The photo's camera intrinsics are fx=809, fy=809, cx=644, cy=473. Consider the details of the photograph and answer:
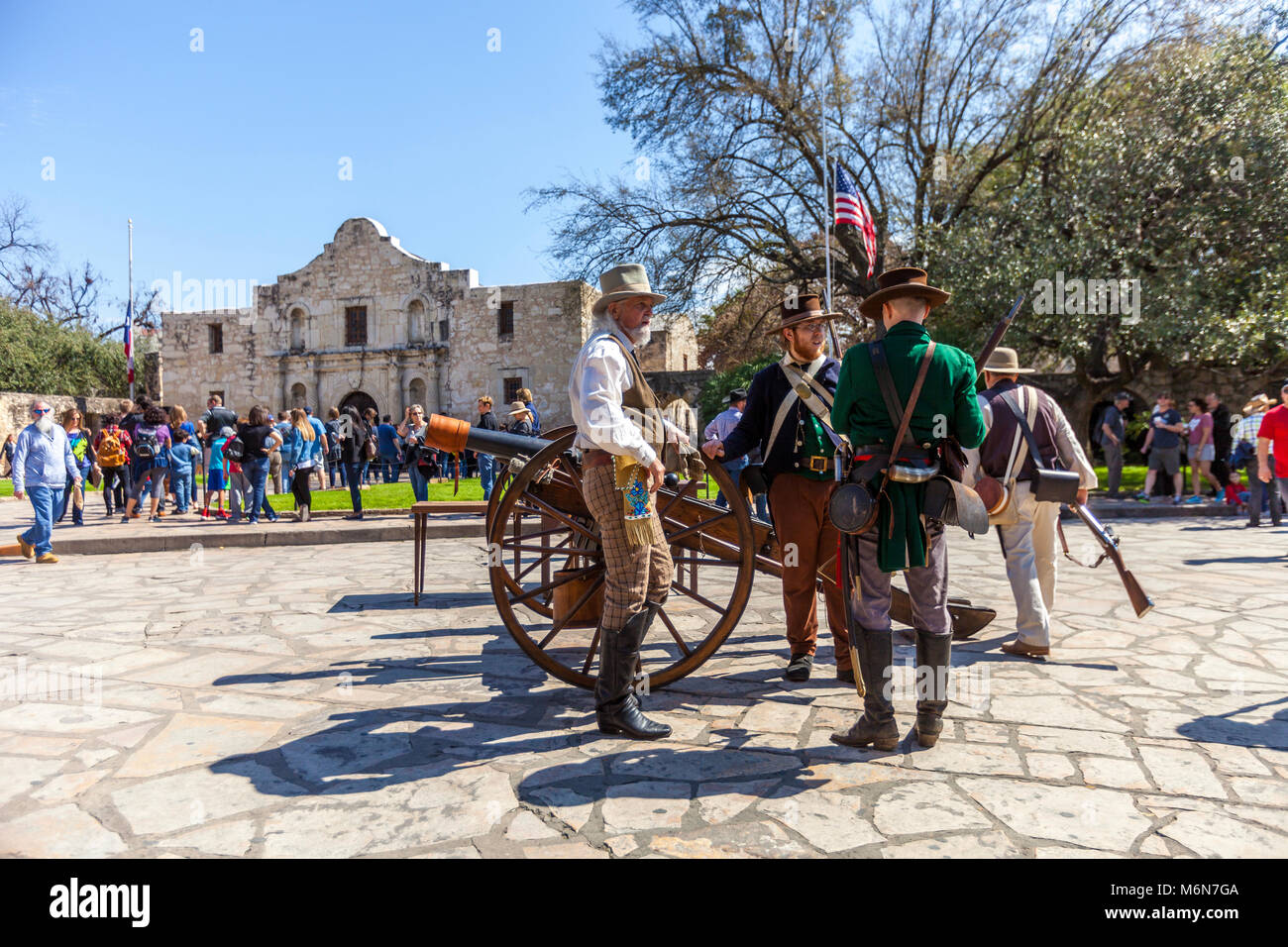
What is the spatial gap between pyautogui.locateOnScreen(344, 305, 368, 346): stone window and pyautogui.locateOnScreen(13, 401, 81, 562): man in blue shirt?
21.6m

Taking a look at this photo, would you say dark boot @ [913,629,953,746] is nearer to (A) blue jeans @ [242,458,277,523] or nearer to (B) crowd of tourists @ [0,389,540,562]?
(B) crowd of tourists @ [0,389,540,562]

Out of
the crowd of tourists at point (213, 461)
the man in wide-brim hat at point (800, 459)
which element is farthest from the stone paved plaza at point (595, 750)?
the crowd of tourists at point (213, 461)

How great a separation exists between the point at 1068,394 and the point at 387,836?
1880cm

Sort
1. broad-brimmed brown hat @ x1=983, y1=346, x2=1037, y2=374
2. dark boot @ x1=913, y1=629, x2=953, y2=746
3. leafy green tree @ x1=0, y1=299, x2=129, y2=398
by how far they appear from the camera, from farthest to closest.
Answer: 1. leafy green tree @ x1=0, y1=299, x2=129, y2=398
2. broad-brimmed brown hat @ x1=983, y1=346, x2=1037, y2=374
3. dark boot @ x1=913, y1=629, x2=953, y2=746

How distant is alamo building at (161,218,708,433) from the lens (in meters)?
28.3

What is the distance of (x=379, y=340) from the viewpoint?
29516mm

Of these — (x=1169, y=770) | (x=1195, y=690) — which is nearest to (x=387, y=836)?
(x=1169, y=770)

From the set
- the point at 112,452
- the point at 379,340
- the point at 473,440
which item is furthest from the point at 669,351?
→ the point at 473,440

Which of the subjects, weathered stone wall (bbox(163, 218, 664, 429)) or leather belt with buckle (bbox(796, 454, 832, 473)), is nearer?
leather belt with buckle (bbox(796, 454, 832, 473))

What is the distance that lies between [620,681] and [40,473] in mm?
8219

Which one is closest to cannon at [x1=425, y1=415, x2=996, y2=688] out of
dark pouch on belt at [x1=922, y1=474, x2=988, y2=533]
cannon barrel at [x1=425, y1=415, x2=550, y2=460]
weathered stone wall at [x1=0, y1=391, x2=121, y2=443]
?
cannon barrel at [x1=425, y1=415, x2=550, y2=460]

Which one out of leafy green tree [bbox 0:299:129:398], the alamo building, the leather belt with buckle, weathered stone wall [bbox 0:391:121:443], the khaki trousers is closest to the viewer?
the leather belt with buckle

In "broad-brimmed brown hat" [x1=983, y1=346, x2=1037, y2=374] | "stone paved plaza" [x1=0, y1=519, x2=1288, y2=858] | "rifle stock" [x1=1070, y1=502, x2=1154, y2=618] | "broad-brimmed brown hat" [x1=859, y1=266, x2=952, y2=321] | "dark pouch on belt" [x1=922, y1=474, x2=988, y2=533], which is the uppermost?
"broad-brimmed brown hat" [x1=859, y1=266, x2=952, y2=321]
